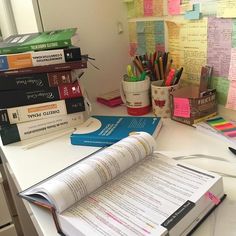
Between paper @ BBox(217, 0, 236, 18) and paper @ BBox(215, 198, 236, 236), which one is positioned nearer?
paper @ BBox(215, 198, 236, 236)

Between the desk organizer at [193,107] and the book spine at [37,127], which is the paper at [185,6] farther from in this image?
the book spine at [37,127]

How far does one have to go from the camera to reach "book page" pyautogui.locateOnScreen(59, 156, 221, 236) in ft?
1.36

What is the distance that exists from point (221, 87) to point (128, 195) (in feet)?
1.43

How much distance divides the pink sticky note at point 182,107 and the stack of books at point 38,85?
9.9 inches

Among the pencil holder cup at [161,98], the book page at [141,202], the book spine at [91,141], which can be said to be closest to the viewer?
the book page at [141,202]

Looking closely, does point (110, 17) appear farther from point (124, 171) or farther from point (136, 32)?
point (124, 171)

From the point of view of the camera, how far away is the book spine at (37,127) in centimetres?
77

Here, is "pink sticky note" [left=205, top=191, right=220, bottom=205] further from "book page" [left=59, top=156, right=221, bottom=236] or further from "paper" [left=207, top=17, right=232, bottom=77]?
"paper" [left=207, top=17, right=232, bottom=77]

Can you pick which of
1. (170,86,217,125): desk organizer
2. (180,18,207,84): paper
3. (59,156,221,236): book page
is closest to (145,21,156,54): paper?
(180,18,207,84): paper

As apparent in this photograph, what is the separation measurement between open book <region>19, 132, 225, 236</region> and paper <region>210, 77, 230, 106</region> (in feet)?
0.99

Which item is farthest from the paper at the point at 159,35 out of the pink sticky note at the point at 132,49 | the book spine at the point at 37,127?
the book spine at the point at 37,127

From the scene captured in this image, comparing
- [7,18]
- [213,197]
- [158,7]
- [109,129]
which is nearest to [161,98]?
[109,129]

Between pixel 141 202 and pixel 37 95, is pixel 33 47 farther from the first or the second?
pixel 141 202

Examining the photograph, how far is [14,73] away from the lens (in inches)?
29.7
